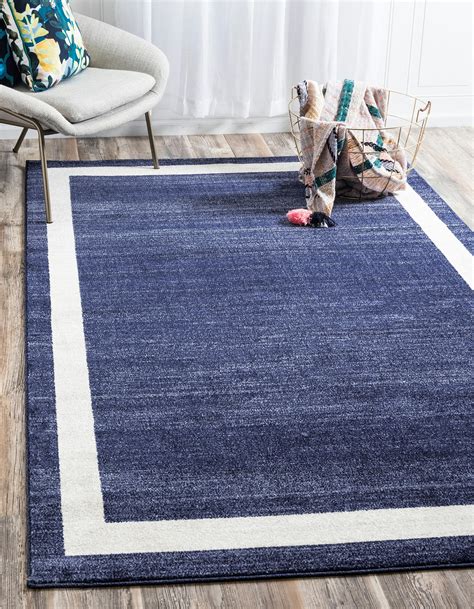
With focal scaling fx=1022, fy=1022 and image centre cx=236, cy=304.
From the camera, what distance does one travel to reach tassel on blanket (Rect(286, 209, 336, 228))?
3.54m

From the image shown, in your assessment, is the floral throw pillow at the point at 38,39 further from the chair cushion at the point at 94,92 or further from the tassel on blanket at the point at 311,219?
the tassel on blanket at the point at 311,219

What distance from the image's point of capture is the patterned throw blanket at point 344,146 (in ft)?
11.8

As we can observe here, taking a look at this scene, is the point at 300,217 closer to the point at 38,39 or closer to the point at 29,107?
the point at 29,107

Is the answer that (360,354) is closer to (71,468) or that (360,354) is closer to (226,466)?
(226,466)

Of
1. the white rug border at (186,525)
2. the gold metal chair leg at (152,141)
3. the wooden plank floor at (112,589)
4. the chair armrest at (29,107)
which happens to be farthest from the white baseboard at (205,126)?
the white rug border at (186,525)

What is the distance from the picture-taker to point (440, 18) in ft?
14.6

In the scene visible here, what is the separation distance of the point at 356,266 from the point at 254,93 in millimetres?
1396

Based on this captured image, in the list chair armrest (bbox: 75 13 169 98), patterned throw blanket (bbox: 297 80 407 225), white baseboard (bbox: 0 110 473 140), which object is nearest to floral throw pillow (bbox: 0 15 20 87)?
chair armrest (bbox: 75 13 169 98)

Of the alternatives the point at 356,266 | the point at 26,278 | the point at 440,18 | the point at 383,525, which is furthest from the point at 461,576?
the point at 440,18

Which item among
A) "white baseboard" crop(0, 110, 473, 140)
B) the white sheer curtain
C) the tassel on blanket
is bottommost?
"white baseboard" crop(0, 110, 473, 140)

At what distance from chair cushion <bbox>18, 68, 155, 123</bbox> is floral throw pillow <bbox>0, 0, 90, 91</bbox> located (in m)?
0.05

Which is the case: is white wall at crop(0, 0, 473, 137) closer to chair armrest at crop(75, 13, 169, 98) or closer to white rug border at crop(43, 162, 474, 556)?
chair armrest at crop(75, 13, 169, 98)

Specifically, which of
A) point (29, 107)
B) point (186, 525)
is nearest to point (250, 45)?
point (29, 107)

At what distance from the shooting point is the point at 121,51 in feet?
12.8
